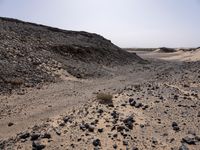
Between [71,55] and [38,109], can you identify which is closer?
[38,109]

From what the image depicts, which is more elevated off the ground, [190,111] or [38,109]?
[190,111]

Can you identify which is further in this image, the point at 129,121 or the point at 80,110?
the point at 80,110

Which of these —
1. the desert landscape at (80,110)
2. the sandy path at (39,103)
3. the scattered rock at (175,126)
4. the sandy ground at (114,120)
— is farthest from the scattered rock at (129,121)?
the sandy path at (39,103)

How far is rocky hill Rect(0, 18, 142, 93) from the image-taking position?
2219 cm

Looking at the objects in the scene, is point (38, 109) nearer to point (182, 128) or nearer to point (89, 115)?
point (89, 115)

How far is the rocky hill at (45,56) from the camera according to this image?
22188 millimetres

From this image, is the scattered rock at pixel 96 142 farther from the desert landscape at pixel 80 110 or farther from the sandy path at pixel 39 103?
the sandy path at pixel 39 103

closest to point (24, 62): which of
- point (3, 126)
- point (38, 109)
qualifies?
point (38, 109)

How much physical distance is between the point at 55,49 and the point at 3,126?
2006 cm

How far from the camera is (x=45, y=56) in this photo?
28250 millimetres

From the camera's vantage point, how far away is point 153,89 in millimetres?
16141

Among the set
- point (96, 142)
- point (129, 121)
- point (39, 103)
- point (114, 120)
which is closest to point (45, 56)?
point (39, 103)

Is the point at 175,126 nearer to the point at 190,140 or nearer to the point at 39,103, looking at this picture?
the point at 190,140

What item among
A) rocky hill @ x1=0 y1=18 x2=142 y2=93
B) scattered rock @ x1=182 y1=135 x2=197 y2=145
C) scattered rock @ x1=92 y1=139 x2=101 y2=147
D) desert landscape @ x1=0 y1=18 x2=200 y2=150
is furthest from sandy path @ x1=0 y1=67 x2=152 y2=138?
scattered rock @ x1=182 y1=135 x2=197 y2=145
